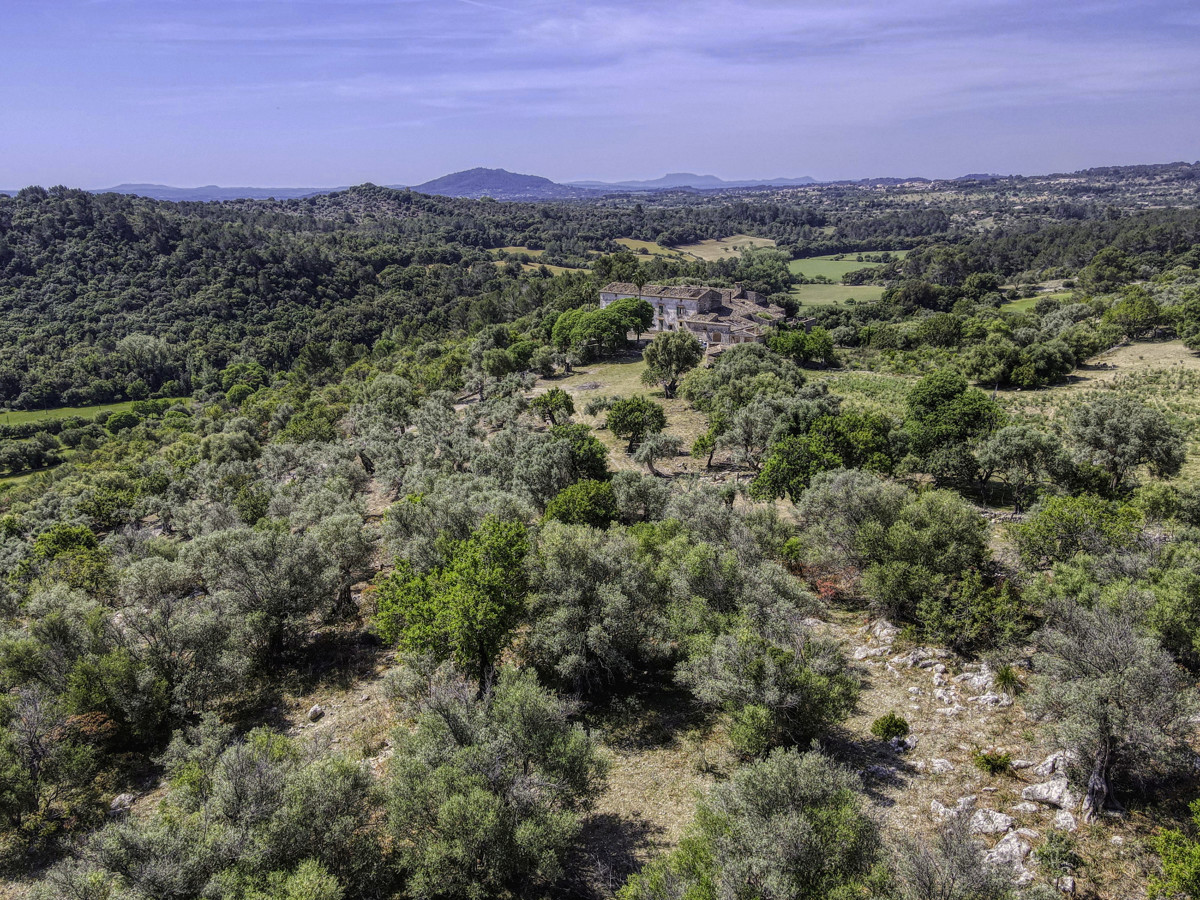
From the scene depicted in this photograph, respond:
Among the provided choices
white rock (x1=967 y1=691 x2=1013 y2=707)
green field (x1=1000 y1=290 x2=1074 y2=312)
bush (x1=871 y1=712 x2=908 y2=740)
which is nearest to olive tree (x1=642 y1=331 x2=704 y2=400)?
white rock (x1=967 y1=691 x2=1013 y2=707)

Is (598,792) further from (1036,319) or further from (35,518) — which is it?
(1036,319)

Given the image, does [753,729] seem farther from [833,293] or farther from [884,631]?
[833,293]

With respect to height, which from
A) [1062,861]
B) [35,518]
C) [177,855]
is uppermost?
[177,855]

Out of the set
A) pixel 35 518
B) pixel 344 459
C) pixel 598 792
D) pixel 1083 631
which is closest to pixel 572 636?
pixel 598 792

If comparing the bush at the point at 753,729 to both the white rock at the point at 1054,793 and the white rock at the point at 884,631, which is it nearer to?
the white rock at the point at 1054,793

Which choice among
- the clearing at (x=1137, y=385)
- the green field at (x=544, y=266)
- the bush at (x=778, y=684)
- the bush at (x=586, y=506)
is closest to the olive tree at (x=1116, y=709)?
the bush at (x=778, y=684)

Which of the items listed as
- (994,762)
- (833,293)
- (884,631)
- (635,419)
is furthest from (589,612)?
(833,293)
